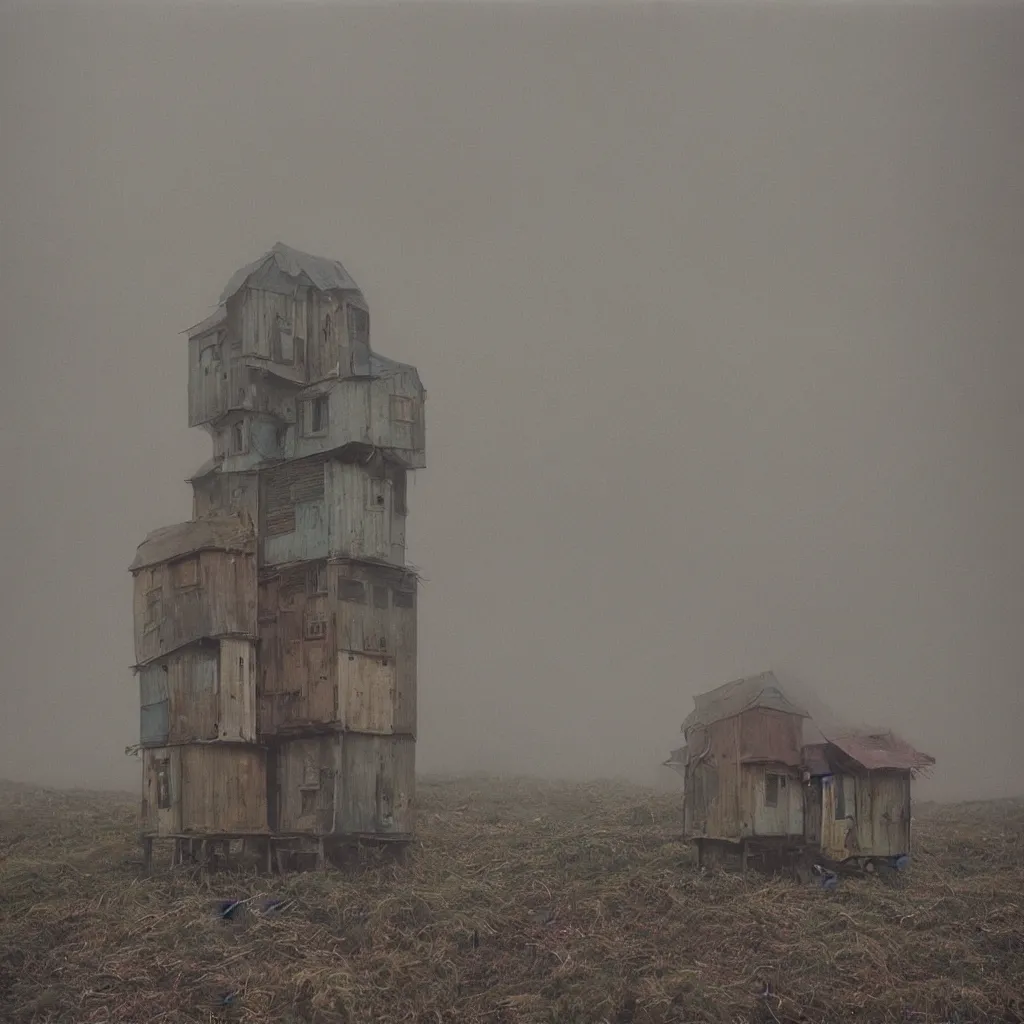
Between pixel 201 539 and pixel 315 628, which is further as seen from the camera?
pixel 315 628

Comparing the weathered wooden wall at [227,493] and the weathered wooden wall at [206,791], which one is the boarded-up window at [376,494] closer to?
the weathered wooden wall at [227,493]

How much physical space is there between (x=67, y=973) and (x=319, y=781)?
666 centimetres

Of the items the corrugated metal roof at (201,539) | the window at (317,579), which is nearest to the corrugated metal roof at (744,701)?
the window at (317,579)

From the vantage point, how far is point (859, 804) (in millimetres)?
27188

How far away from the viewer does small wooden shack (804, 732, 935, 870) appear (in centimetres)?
2714

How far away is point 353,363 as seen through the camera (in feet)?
98.2


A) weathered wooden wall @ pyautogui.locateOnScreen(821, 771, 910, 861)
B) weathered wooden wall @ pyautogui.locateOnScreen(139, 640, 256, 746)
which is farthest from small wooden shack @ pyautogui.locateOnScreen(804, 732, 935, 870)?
weathered wooden wall @ pyautogui.locateOnScreen(139, 640, 256, 746)

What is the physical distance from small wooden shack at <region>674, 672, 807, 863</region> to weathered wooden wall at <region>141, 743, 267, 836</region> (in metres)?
9.15

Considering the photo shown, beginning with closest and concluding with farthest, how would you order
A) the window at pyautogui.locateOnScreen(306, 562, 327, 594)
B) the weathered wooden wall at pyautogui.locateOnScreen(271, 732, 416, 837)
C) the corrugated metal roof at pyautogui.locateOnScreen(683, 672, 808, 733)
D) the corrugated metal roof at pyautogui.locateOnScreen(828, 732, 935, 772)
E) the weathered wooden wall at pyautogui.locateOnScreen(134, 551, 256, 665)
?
the corrugated metal roof at pyautogui.locateOnScreen(828, 732, 935, 772), the corrugated metal roof at pyautogui.locateOnScreen(683, 672, 808, 733), the weathered wooden wall at pyautogui.locateOnScreen(271, 732, 416, 837), the weathered wooden wall at pyautogui.locateOnScreen(134, 551, 256, 665), the window at pyautogui.locateOnScreen(306, 562, 327, 594)

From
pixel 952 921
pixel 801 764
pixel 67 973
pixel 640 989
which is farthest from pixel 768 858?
pixel 67 973

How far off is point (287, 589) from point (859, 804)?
12766mm

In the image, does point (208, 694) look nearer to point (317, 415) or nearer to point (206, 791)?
point (206, 791)

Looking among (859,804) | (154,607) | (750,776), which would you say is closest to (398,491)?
(154,607)

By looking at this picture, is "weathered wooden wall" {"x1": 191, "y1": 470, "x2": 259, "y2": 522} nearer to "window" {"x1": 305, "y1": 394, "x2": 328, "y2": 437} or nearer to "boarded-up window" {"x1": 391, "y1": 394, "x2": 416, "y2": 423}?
"window" {"x1": 305, "y1": 394, "x2": 328, "y2": 437}
